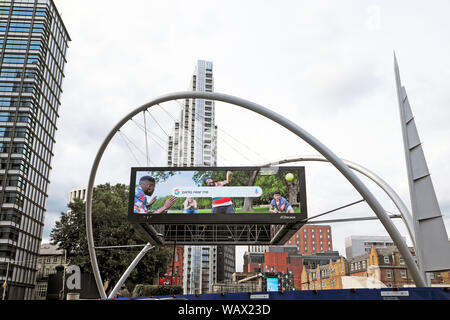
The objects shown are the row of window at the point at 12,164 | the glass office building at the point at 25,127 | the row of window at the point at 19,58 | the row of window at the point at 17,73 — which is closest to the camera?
the glass office building at the point at 25,127

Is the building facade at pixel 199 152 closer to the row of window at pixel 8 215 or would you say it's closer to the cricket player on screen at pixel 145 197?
the row of window at pixel 8 215

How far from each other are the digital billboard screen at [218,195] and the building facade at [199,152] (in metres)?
103

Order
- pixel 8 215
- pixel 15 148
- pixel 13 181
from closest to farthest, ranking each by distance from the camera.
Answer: pixel 8 215
pixel 13 181
pixel 15 148

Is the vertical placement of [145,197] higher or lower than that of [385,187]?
lower

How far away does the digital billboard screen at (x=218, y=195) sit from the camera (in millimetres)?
26391

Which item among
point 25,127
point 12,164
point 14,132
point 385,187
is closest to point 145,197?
point 385,187

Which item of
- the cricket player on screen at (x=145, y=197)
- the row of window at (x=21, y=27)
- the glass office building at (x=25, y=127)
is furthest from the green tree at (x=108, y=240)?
the row of window at (x=21, y=27)

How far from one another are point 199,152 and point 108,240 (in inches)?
3949

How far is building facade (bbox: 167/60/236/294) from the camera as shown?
132 m

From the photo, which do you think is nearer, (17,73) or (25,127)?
(25,127)

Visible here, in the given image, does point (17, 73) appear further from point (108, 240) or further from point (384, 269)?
point (384, 269)

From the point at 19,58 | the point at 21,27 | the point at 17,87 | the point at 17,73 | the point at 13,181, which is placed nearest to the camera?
the point at 13,181

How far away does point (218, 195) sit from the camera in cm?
2702

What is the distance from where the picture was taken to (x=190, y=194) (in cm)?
2714
